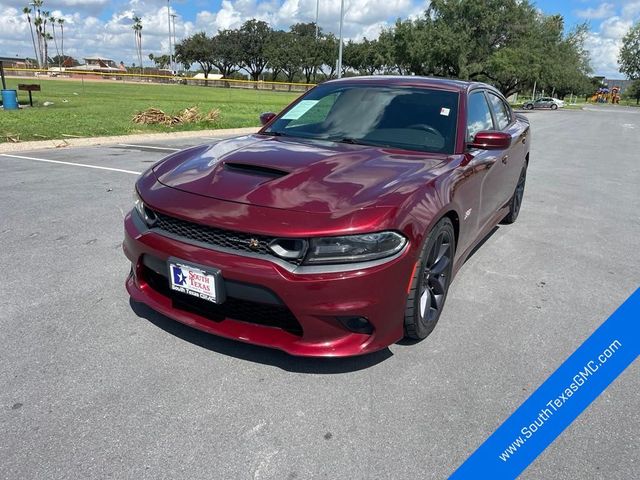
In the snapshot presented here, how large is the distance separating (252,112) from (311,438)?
802 inches

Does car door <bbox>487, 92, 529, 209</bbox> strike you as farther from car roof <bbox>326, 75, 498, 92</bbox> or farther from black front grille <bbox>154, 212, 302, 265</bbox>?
black front grille <bbox>154, 212, 302, 265</bbox>

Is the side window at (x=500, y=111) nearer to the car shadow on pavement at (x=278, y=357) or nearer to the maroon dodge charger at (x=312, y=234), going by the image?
the maroon dodge charger at (x=312, y=234)

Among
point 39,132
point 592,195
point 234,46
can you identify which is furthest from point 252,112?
point 234,46

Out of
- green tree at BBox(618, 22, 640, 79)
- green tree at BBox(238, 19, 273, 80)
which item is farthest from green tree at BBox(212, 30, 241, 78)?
green tree at BBox(618, 22, 640, 79)

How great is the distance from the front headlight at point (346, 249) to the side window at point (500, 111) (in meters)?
2.94

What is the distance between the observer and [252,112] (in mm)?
21438

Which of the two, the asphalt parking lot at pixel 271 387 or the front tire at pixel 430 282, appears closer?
the asphalt parking lot at pixel 271 387

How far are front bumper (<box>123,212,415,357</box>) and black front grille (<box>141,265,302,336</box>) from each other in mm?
11

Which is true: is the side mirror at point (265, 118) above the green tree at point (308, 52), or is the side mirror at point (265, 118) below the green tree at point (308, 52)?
below

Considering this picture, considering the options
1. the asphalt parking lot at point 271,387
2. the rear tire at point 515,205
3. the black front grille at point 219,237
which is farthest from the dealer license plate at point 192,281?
the rear tire at point 515,205

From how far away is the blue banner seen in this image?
2.17 m

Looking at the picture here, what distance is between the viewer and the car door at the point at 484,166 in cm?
374

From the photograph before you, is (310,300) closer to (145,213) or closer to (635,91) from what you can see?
(145,213)

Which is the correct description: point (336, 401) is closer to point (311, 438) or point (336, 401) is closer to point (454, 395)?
point (311, 438)
